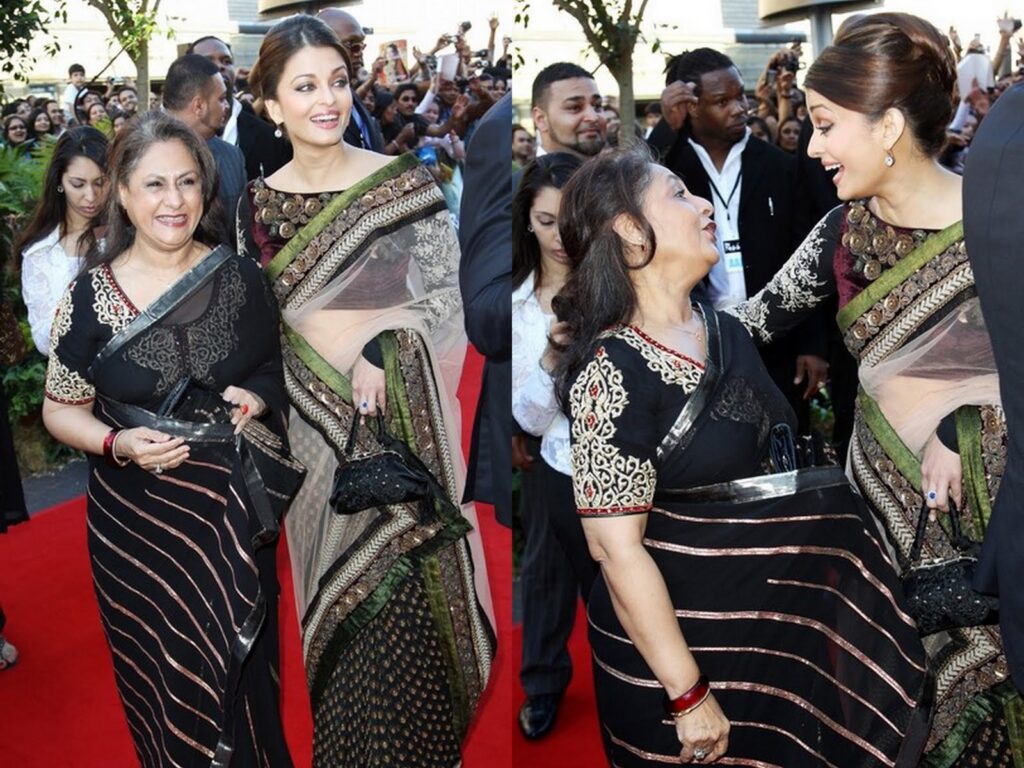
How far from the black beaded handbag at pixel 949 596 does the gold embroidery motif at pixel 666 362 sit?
1.82ft

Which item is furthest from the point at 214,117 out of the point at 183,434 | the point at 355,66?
the point at 183,434

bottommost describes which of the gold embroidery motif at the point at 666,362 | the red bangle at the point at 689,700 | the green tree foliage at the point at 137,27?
the red bangle at the point at 689,700

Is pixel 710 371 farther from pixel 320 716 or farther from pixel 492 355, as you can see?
pixel 320 716

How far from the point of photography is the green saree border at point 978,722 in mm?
2547

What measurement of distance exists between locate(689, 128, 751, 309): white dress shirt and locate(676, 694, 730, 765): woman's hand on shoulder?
83 cm

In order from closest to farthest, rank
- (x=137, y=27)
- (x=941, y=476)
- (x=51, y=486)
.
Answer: (x=941, y=476)
(x=137, y=27)
(x=51, y=486)

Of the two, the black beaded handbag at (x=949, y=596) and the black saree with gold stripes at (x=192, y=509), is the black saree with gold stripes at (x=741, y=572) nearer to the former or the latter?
the black beaded handbag at (x=949, y=596)

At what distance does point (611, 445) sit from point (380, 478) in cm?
92

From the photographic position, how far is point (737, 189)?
279cm

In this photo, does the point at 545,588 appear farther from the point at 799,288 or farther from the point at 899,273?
the point at 899,273

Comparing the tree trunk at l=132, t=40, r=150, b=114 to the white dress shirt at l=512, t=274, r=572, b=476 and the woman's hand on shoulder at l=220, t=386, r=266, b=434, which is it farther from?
the white dress shirt at l=512, t=274, r=572, b=476

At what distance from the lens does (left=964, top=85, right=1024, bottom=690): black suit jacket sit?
1856 mm

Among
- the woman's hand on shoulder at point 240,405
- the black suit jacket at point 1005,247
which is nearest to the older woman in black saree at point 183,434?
the woman's hand on shoulder at point 240,405

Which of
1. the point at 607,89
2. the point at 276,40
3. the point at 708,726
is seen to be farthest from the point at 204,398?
the point at 708,726
